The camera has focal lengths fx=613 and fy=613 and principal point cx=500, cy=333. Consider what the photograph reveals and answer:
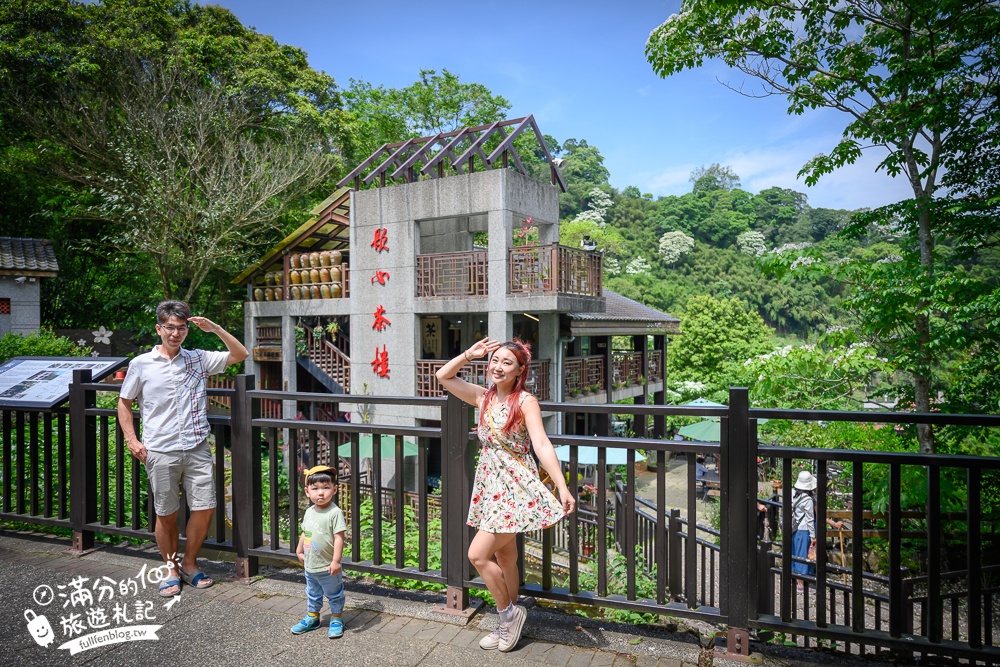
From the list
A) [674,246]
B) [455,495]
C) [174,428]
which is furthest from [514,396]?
[674,246]

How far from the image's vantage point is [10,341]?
35.8 feet

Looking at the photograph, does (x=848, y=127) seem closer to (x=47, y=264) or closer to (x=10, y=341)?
(x=10, y=341)

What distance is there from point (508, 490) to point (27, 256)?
51.9 ft

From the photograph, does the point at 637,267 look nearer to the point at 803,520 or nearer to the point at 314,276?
the point at 314,276

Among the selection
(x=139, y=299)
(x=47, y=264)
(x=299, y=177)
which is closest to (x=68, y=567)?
(x=47, y=264)

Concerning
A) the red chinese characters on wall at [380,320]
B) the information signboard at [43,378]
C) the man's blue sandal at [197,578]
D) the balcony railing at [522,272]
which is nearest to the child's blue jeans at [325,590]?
the man's blue sandal at [197,578]

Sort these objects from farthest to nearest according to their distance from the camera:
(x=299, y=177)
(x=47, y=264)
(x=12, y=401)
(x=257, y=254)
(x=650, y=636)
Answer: (x=257, y=254) → (x=299, y=177) → (x=47, y=264) → (x=12, y=401) → (x=650, y=636)

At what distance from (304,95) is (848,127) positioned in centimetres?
1402

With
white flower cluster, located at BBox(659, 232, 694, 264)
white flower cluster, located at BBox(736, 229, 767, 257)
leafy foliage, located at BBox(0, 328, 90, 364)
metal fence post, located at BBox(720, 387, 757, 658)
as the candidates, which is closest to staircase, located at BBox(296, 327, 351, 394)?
leafy foliage, located at BBox(0, 328, 90, 364)

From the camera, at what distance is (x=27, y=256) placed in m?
14.0

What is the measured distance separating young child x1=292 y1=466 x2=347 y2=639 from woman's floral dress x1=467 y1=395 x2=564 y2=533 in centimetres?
68

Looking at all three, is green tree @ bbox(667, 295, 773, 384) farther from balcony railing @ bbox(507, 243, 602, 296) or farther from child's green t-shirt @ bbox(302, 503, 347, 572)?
child's green t-shirt @ bbox(302, 503, 347, 572)

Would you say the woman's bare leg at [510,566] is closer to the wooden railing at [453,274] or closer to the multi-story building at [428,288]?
the multi-story building at [428,288]

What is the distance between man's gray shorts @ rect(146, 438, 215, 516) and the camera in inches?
132
